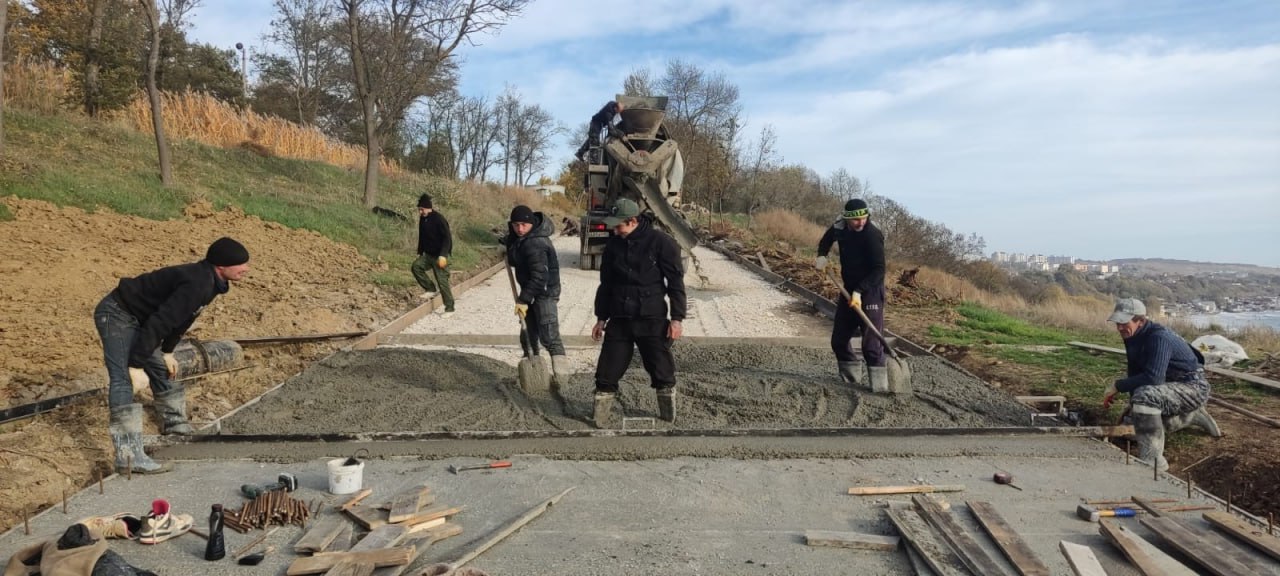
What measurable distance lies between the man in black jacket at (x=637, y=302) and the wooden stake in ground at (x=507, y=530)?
1.32m

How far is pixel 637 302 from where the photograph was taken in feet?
16.5

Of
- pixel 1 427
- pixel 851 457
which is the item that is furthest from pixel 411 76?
pixel 851 457

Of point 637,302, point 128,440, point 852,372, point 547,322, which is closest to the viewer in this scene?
point 128,440

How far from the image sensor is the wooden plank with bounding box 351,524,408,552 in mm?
3182

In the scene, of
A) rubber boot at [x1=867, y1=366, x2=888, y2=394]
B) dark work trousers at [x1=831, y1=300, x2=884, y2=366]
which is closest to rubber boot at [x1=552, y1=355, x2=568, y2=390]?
dark work trousers at [x1=831, y1=300, x2=884, y2=366]

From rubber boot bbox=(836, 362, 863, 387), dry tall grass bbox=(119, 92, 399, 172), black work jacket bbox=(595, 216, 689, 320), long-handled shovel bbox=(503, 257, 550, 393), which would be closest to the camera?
black work jacket bbox=(595, 216, 689, 320)

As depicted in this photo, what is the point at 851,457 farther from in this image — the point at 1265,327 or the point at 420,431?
the point at 1265,327

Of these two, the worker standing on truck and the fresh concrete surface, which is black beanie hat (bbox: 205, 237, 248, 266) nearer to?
the fresh concrete surface

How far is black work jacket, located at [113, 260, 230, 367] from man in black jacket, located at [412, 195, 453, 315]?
4659mm

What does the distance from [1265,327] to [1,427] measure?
13.6 m

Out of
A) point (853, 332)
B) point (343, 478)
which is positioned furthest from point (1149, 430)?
point (343, 478)

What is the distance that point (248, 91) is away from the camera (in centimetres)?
3312

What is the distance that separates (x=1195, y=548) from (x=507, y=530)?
9.52ft

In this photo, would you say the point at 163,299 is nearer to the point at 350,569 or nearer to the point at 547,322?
the point at 350,569
